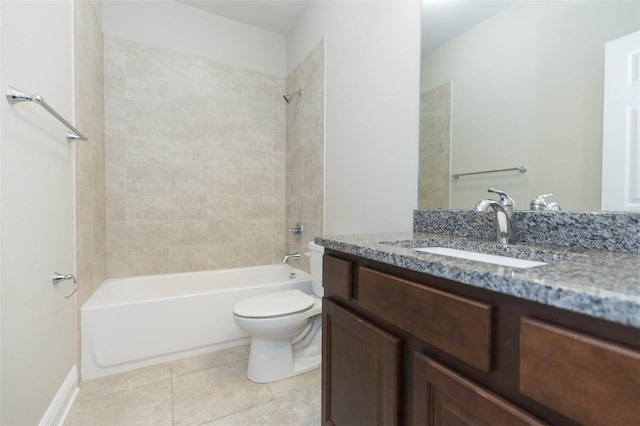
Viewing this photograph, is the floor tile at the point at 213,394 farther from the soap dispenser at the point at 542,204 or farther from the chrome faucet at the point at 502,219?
the soap dispenser at the point at 542,204

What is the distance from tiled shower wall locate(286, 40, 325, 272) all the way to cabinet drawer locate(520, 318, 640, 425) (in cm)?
179

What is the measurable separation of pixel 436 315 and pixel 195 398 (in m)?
1.45

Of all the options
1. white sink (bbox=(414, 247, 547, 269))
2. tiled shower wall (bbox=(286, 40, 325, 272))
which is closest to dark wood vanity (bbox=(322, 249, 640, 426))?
white sink (bbox=(414, 247, 547, 269))

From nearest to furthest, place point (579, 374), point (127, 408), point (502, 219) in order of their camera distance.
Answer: point (579, 374) < point (502, 219) < point (127, 408)

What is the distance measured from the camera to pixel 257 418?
1340 mm

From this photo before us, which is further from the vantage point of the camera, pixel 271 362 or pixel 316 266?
pixel 316 266

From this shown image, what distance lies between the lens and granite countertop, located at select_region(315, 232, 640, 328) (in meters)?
0.37

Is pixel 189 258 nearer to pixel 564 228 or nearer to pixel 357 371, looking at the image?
pixel 357 371

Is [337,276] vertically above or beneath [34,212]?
beneath

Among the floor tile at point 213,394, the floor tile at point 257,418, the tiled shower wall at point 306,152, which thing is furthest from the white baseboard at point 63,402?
the tiled shower wall at point 306,152

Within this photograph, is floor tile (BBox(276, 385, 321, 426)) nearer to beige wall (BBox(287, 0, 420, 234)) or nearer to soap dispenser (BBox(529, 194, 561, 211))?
beige wall (BBox(287, 0, 420, 234))

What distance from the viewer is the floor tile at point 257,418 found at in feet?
4.28

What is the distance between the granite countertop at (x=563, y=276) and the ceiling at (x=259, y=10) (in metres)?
2.44

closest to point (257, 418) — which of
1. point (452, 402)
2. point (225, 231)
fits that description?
point (452, 402)
